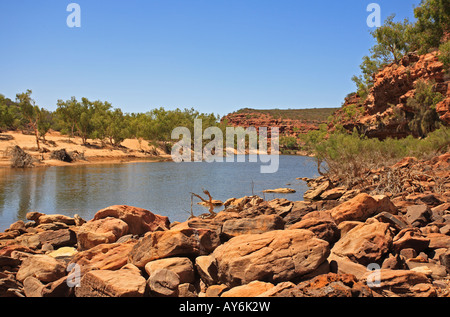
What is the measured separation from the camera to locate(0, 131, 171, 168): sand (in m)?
43.0

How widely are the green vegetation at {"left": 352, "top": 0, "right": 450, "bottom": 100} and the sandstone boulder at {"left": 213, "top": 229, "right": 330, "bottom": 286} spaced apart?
19.0 meters

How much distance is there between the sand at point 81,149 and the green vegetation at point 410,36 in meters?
36.9

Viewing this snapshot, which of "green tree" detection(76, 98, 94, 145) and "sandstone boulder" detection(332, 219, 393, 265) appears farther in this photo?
"green tree" detection(76, 98, 94, 145)

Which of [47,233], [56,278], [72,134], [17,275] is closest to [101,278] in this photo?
[56,278]

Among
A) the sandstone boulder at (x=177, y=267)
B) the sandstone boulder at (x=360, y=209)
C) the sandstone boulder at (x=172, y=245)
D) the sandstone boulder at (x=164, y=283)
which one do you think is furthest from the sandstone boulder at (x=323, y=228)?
the sandstone boulder at (x=164, y=283)

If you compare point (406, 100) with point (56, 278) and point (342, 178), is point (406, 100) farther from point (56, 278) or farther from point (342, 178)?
point (56, 278)

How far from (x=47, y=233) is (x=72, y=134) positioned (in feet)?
179

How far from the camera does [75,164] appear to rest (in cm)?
Answer: 4491

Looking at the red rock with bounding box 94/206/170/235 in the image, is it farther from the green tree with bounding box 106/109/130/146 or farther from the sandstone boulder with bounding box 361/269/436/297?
the green tree with bounding box 106/109/130/146

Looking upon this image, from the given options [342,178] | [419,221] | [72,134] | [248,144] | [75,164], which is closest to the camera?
[419,221]

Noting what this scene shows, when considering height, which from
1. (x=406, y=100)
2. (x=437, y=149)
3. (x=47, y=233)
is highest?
(x=406, y=100)

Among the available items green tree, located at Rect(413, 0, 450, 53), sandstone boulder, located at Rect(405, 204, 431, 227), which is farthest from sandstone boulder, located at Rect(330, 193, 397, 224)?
green tree, located at Rect(413, 0, 450, 53)

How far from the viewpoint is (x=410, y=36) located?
98.0 ft

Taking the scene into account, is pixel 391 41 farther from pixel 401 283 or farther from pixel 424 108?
pixel 401 283
